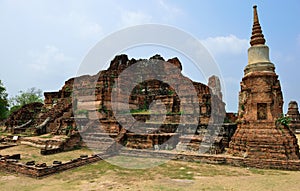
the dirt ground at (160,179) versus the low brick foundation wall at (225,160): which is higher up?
the low brick foundation wall at (225,160)

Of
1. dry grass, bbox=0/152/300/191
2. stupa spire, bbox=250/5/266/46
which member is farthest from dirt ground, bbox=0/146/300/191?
stupa spire, bbox=250/5/266/46

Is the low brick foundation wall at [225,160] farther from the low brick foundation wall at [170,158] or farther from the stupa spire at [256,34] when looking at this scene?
the stupa spire at [256,34]

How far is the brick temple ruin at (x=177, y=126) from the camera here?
35.1ft

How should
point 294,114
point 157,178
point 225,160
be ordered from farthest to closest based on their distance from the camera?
point 294,114, point 225,160, point 157,178

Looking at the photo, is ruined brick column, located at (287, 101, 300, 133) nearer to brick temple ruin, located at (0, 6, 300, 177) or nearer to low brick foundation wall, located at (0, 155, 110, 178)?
brick temple ruin, located at (0, 6, 300, 177)

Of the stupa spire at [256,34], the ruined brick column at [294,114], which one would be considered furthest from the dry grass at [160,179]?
the ruined brick column at [294,114]

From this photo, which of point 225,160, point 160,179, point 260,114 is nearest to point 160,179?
point 160,179

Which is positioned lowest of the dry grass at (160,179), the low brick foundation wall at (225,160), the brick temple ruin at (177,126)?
the dry grass at (160,179)

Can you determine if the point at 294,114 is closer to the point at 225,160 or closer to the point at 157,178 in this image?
the point at 225,160

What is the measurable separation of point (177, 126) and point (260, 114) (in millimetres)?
5549

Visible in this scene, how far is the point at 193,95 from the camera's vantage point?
2128 cm

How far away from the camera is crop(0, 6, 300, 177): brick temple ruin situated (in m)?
10.7

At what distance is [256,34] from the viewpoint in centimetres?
1227

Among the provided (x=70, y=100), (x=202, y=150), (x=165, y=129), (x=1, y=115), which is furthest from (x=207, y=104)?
(x=1, y=115)
